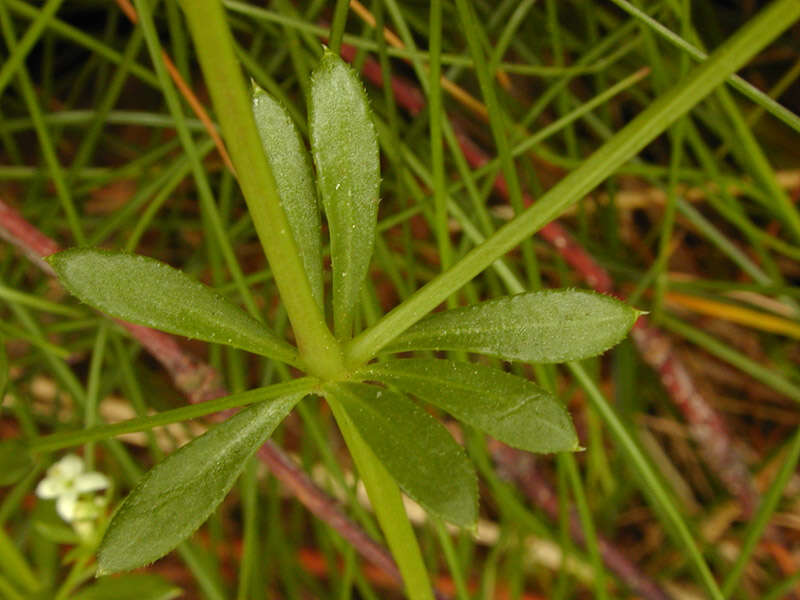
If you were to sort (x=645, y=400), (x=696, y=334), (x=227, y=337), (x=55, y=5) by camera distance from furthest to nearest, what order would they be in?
(x=645, y=400), (x=696, y=334), (x=55, y=5), (x=227, y=337)

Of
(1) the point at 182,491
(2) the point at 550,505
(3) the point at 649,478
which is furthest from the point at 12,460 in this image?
(2) the point at 550,505

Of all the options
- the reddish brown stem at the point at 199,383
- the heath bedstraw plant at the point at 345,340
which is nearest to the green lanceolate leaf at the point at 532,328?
the heath bedstraw plant at the point at 345,340

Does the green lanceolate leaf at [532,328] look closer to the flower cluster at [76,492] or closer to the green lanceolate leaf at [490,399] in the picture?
the green lanceolate leaf at [490,399]

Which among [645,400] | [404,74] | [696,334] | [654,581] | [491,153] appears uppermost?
[404,74]

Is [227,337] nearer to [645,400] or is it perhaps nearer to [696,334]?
[696,334]

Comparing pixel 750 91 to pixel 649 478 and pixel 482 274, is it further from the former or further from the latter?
pixel 482 274

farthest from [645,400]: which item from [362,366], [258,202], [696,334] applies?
[258,202]

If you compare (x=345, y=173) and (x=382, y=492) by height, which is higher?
(x=345, y=173)
